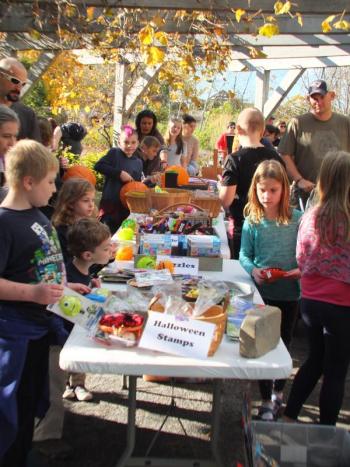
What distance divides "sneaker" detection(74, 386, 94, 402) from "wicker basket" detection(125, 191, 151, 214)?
136cm

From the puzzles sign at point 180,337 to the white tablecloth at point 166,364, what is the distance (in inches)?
1.0

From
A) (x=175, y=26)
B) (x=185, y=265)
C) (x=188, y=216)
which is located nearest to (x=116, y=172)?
(x=188, y=216)

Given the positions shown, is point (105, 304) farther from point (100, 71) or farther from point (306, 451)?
point (100, 71)

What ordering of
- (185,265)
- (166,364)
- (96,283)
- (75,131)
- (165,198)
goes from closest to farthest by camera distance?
(166,364) < (96,283) < (185,265) < (165,198) < (75,131)

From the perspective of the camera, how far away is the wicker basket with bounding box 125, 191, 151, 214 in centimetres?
382

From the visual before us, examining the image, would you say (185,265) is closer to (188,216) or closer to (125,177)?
(188,216)

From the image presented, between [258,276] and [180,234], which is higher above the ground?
[180,234]

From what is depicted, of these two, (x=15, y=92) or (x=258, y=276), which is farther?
(x=15, y=92)

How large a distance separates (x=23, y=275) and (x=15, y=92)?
2.13 meters

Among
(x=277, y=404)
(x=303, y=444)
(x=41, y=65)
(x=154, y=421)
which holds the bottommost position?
(x=154, y=421)

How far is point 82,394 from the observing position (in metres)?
3.04

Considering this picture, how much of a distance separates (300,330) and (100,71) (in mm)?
10174

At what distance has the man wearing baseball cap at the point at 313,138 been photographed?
14.2ft

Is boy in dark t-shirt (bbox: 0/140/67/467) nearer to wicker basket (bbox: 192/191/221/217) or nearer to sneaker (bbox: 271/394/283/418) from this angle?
sneaker (bbox: 271/394/283/418)
